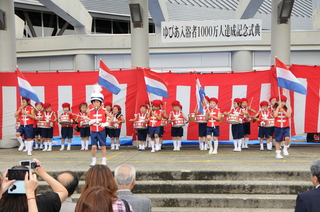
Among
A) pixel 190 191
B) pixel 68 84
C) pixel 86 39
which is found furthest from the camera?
pixel 86 39

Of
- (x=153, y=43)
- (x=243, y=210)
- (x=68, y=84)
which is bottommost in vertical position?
(x=243, y=210)

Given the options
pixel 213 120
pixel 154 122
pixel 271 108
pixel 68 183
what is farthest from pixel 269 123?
pixel 68 183

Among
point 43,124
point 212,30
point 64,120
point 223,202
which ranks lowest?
point 223,202

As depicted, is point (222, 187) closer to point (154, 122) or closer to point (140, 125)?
point (154, 122)

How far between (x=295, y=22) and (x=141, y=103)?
65.5ft

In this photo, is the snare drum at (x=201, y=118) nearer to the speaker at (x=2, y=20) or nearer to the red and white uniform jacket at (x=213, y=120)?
the red and white uniform jacket at (x=213, y=120)

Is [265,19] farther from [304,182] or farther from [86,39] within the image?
[304,182]

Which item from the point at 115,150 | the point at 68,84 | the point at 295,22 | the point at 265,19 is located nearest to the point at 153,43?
the point at 68,84

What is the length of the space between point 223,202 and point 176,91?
22.7 feet

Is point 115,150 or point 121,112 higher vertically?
point 121,112

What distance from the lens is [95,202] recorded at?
8.99ft

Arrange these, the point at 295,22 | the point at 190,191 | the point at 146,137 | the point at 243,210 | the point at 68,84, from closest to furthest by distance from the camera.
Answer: the point at 243,210 < the point at 190,191 < the point at 146,137 < the point at 68,84 < the point at 295,22

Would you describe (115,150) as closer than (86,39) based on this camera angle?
Yes

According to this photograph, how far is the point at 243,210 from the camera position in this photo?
6.28 metres
